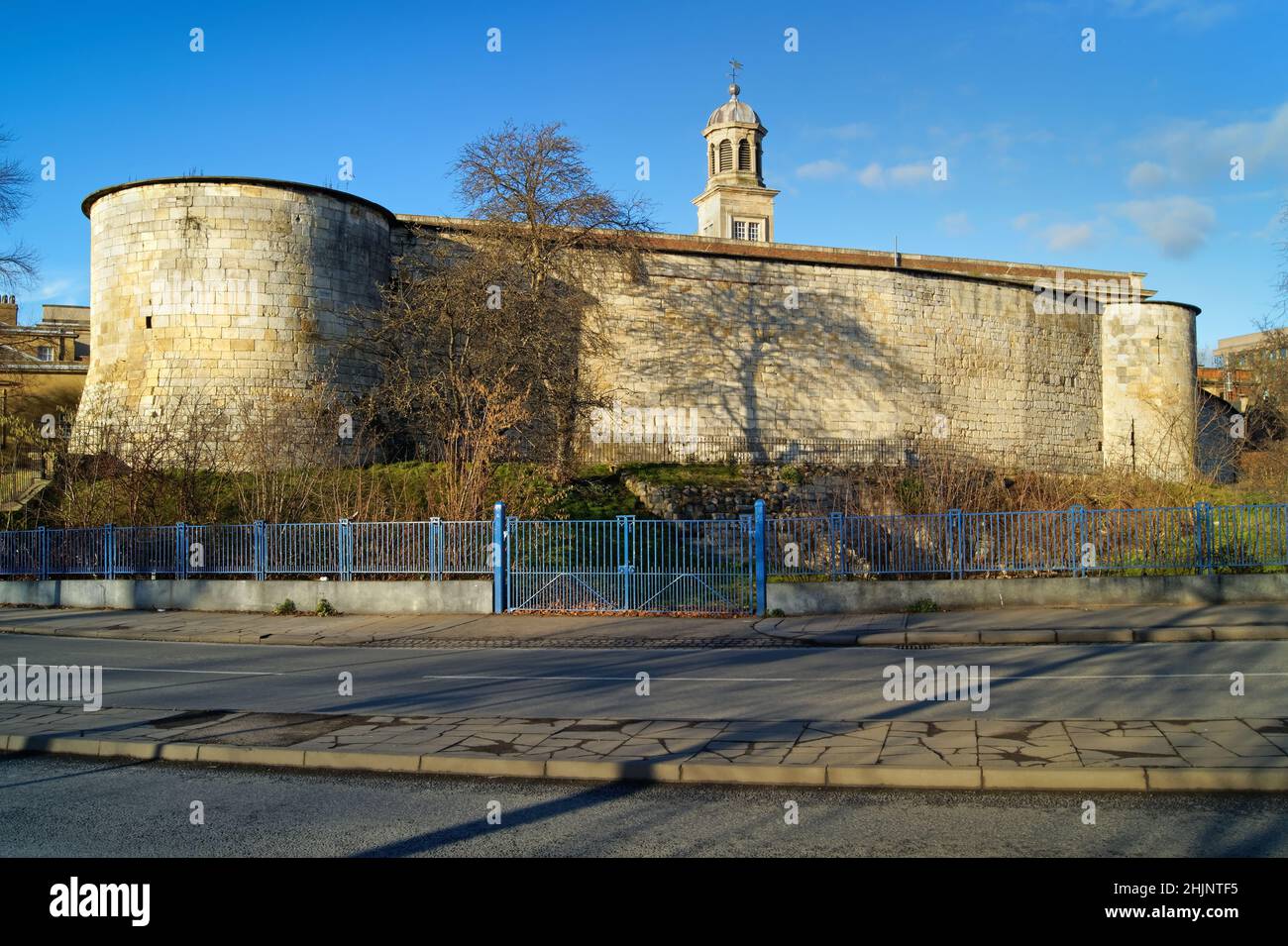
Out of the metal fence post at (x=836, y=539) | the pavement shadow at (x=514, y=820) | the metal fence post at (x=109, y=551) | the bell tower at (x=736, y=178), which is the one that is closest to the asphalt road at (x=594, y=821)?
the pavement shadow at (x=514, y=820)

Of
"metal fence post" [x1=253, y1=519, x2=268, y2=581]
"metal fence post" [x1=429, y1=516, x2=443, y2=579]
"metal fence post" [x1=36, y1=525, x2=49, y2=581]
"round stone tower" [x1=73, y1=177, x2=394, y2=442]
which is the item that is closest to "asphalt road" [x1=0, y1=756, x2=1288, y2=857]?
"metal fence post" [x1=429, y1=516, x2=443, y2=579]

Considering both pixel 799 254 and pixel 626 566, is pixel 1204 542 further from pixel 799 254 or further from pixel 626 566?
pixel 799 254

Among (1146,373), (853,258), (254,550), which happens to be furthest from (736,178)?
(254,550)

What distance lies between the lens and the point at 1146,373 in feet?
140

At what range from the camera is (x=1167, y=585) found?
53.0 feet

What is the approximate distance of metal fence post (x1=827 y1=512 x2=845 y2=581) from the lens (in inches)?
682

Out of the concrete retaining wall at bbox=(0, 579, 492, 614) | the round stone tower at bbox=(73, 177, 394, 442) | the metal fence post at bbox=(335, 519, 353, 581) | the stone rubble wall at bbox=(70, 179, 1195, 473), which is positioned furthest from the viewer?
the stone rubble wall at bbox=(70, 179, 1195, 473)

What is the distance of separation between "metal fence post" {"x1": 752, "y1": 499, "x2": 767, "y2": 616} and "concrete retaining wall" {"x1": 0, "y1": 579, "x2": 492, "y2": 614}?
475cm

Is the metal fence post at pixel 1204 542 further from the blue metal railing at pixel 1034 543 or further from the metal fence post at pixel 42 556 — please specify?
the metal fence post at pixel 42 556

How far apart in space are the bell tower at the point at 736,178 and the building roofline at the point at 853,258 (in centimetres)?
1827

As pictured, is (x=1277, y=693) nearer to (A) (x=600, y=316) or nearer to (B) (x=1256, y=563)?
(B) (x=1256, y=563)

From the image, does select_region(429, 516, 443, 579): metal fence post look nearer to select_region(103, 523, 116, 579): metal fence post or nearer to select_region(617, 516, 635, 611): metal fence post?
select_region(617, 516, 635, 611): metal fence post

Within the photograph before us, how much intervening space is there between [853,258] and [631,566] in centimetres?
3038
